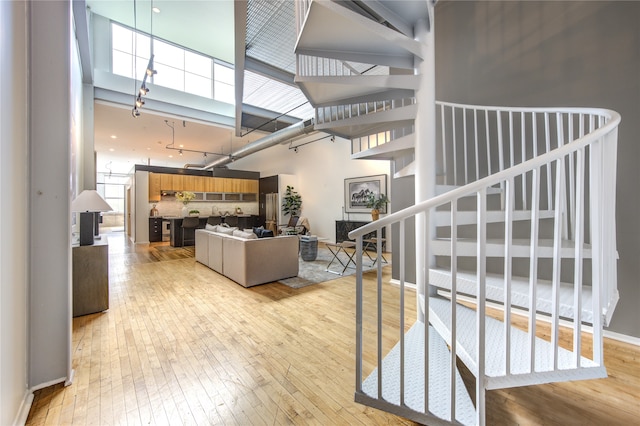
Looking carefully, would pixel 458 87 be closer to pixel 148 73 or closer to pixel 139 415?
pixel 139 415

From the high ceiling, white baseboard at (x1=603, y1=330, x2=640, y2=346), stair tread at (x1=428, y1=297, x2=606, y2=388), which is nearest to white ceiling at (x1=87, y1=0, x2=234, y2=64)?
the high ceiling

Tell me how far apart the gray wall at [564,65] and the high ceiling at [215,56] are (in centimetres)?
241

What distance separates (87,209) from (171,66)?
212 inches

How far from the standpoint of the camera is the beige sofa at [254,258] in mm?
3734

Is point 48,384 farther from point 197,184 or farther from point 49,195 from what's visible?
point 197,184

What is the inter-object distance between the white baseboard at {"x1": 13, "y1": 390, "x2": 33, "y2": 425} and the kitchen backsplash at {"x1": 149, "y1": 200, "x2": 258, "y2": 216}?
7.90 metres

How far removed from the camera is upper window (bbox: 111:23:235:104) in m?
5.97

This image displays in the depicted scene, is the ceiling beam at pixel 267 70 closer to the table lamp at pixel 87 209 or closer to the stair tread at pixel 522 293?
the table lamp at pixel 87 209


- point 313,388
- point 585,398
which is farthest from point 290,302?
point 585,398

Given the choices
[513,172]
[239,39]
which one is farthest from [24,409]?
[239,39]

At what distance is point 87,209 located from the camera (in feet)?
9.18

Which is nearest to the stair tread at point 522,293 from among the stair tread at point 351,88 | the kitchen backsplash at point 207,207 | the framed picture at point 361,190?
the stair tread at point 351,88

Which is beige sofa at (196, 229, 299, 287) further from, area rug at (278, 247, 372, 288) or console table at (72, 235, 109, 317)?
console table at (72, 235, 109, 317)

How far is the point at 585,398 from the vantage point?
1.63m
